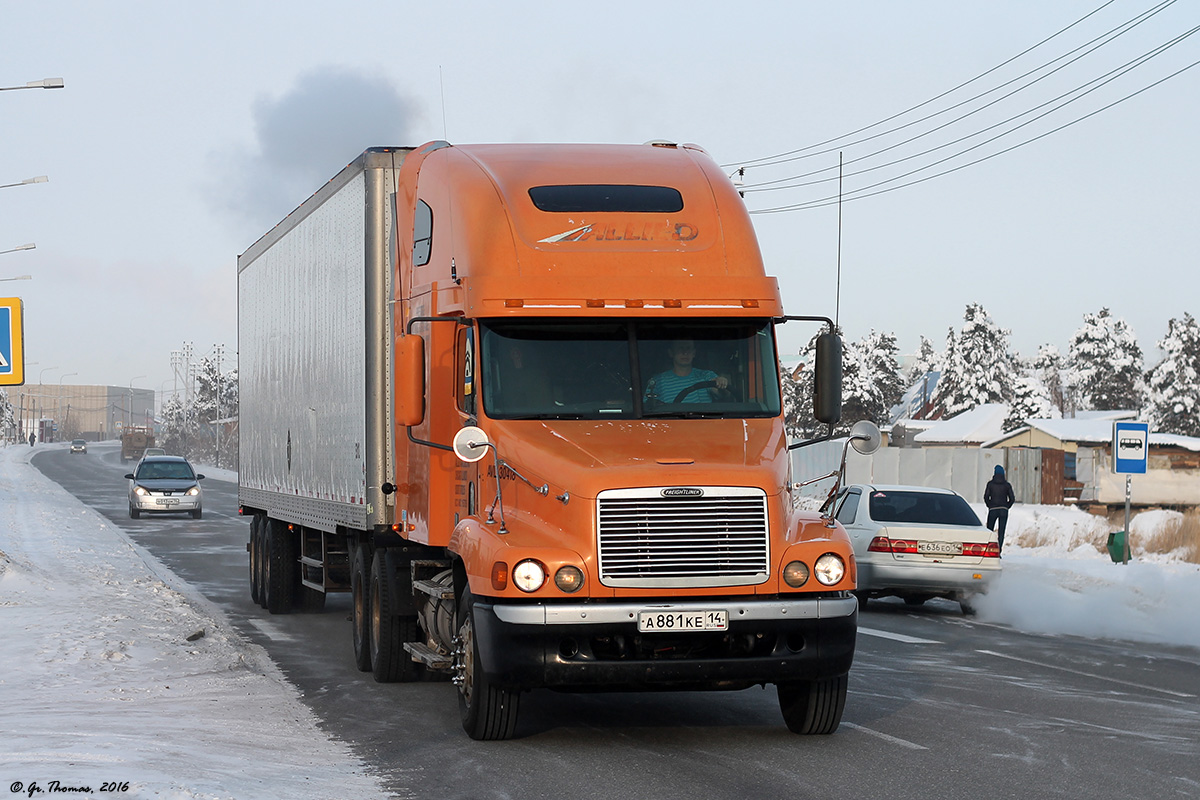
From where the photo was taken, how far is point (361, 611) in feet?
41.1

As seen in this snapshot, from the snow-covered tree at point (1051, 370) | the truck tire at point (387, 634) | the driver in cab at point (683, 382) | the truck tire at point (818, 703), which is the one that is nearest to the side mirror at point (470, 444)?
the driver in cab at point (683, 382)

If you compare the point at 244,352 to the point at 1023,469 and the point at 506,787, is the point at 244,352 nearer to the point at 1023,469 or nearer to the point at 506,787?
the point at 506,787

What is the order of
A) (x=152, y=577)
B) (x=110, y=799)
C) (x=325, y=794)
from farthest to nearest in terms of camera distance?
1. (x=152, y=577)
2. (x=325, y=794)
3. (x=110, y=799)

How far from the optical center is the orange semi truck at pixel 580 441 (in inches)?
338

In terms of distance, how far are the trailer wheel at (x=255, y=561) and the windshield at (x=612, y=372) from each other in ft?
31.7

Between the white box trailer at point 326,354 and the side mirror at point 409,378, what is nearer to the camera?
the side mirror at point 409,378

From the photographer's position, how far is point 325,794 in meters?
7.52

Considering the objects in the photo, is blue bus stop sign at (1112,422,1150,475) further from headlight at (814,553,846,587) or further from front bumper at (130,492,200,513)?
front bumper at (130,492,200,513)

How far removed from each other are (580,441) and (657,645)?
1309 mm

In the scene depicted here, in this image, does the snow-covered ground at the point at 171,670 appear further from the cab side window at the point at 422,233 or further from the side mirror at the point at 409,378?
the cab side window at the point at 422,233

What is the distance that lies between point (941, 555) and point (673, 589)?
10.5m

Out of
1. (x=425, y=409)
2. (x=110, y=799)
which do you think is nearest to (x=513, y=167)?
(x=425, y=409)

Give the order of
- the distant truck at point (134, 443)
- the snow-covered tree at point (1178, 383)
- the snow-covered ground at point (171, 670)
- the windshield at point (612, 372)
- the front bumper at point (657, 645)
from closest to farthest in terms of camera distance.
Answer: the snow-covered ground at point (171, 670) → the front bumper at point (657, 645) → the windshield at point (612, 372) → the snow-covered tree at point (1178, 383) → the distant truck at point (134, 443)

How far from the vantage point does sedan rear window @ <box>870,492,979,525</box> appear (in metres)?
19.0
